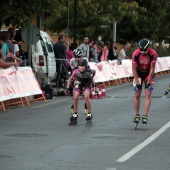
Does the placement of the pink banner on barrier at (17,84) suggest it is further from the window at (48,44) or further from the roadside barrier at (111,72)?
the roadside barrier at (111,72)

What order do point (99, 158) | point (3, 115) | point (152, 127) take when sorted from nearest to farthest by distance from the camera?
1. point (99, 158)
2. point (152, 127)
3. point (3, 115)

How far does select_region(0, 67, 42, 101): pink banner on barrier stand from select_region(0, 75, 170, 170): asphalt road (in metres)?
0.46

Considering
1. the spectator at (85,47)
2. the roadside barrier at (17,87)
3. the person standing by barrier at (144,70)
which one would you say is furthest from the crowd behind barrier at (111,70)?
the person standing by barrier at (144,70)

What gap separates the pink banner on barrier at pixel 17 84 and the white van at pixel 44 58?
555 cm

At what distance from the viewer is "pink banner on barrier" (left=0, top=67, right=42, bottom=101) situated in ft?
66.0

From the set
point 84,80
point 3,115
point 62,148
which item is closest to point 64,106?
point 3,115

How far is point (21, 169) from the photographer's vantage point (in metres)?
9.95

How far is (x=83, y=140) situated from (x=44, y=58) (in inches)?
603

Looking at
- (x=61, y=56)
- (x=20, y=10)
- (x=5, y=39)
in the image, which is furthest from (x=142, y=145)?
(x=61, y=56)

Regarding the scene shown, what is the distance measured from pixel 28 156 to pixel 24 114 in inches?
306

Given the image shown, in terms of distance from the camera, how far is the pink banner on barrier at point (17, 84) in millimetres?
20125

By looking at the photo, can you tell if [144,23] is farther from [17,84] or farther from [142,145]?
[142,145]

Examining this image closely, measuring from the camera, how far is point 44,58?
93.1 feet

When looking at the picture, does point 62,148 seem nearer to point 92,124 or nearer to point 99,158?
point 99,158
